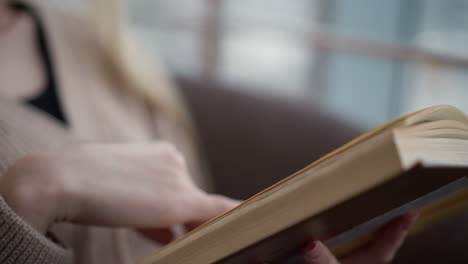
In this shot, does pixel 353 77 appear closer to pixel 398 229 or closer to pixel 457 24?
pixel 457 24

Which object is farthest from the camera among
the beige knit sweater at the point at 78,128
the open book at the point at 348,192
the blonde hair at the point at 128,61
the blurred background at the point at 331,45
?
the blurred background at the point at 331,45

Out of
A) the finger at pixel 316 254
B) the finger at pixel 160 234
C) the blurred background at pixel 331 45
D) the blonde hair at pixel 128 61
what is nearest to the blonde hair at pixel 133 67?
the blonde hair at pixel 128 61

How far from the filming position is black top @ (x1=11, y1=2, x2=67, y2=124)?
566 millimetres

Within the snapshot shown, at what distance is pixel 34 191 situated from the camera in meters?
0.28

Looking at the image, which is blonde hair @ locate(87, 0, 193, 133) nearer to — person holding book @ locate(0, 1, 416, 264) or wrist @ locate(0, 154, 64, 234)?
person holding book @ locate(0, 1, 416, 264)

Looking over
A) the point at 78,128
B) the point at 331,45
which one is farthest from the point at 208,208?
the point at 331,45

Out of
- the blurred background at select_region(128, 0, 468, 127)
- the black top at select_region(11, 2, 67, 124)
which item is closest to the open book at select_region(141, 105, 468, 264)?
the black top at select_region(11, 2, 67, 124)

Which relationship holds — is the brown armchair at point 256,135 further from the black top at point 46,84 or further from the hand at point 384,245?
the hand at point 384,245

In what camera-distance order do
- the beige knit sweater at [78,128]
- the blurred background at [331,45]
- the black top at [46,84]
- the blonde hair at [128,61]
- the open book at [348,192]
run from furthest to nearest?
the blurred background at [331,45]
the blonde hair at [128,61]
the black top at [46,84]
the beige knit sweater at [78,128]
the open book at [348,192]

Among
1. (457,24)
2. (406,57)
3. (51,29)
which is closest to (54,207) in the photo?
(51,29)

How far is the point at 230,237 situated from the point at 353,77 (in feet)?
6.30

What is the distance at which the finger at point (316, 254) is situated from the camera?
0.24 meters

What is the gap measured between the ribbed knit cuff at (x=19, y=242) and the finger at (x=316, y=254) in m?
0.15

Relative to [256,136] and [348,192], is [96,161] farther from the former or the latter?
[256,136]
